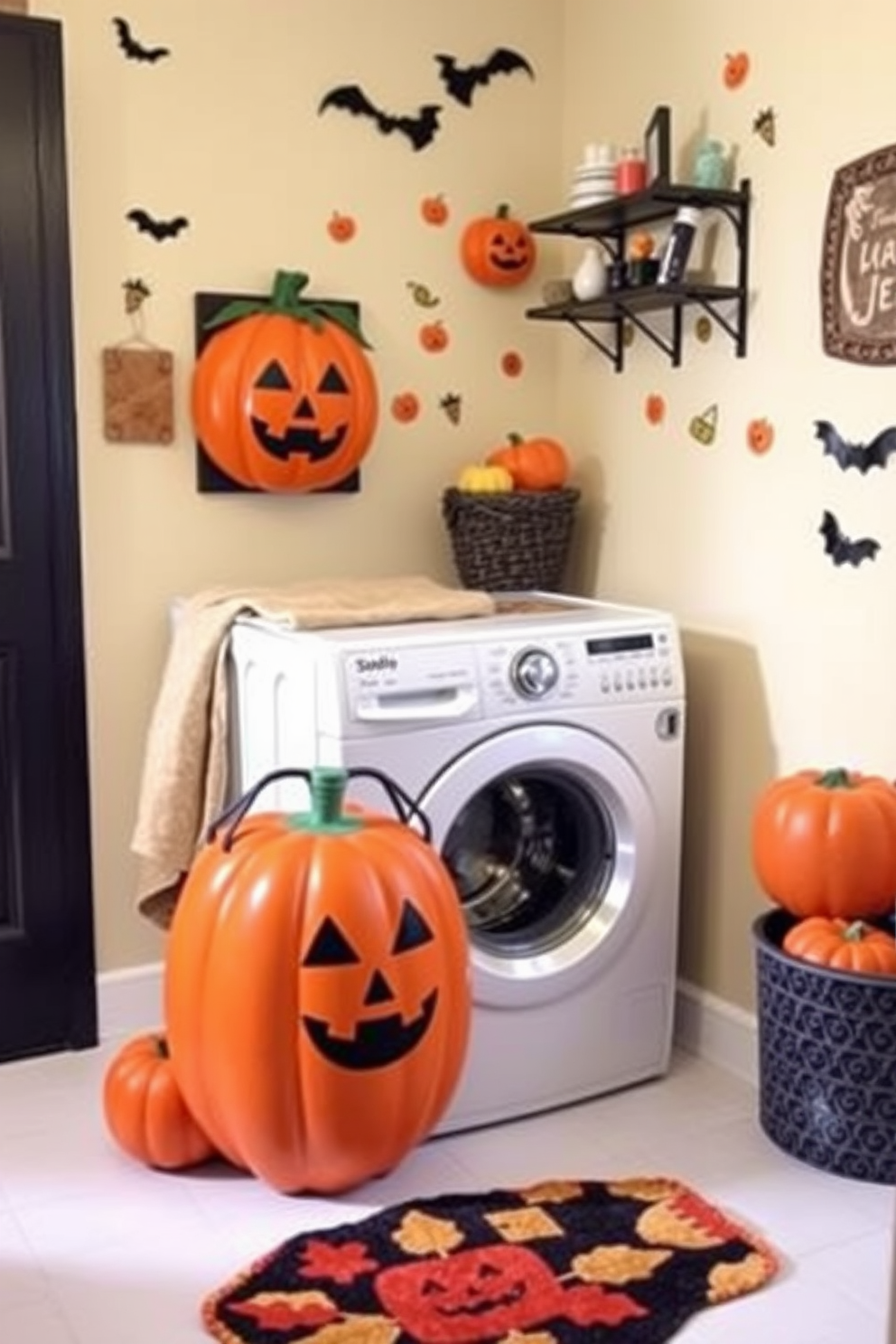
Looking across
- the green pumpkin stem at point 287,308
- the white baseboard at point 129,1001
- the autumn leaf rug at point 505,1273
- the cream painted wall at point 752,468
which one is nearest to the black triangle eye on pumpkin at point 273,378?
the green pumpkin stem at point 287,308

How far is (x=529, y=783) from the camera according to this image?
8.32 feet

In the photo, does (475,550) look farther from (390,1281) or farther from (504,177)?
(390,1281)

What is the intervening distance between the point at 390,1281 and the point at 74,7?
7.63 feet

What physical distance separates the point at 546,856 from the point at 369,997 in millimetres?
665

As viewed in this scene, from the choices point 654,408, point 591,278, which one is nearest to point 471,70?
point 591,278

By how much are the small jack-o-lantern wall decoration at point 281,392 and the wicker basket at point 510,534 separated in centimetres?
28

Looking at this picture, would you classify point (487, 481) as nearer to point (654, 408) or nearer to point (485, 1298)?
point (654, 408)

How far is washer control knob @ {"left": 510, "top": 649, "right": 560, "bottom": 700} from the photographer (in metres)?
2.39

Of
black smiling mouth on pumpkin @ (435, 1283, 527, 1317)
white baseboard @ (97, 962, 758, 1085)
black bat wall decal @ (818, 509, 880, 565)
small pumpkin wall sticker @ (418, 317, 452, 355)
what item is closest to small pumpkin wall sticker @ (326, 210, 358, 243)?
small pumpkin wall sticker @ (418, 317, 452, 355)

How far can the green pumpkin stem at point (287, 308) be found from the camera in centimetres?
275

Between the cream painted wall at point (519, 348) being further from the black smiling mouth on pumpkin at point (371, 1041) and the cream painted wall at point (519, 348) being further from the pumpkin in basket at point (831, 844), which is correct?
the black smiling mouth on pumpkin at point (371, 1041)

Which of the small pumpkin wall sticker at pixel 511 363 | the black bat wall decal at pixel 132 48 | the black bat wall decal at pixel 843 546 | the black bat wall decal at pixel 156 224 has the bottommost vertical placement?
the black bat wall decal at pixel 843 546

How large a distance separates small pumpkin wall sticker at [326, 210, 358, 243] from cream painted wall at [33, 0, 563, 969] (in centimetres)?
2

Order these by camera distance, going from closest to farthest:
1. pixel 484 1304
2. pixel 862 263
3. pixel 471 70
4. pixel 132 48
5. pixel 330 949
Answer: pixel 484 1304 → pixel 330 949 → pixel 862 263 → pixel 132 48 → pixel 471 70
